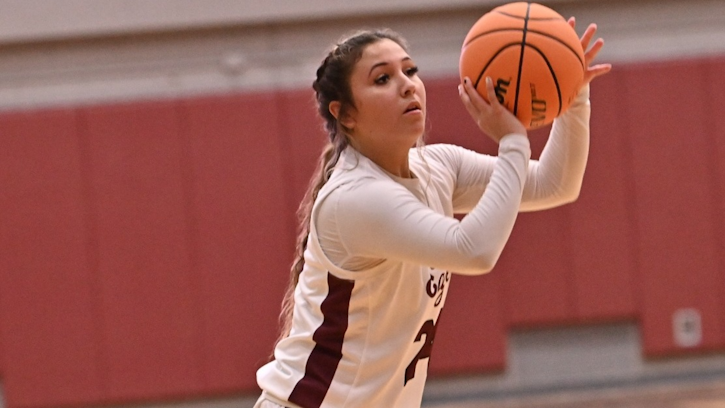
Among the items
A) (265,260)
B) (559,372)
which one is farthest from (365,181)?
(559,372)

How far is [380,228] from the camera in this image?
90.6 inches

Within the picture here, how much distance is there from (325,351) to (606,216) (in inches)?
163

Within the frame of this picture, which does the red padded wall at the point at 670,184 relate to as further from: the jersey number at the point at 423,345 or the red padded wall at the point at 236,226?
the jersey number at the point at 423,345

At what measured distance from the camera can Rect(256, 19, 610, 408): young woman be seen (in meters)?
2.27

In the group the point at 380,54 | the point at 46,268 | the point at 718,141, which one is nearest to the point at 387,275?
the point at 380,54

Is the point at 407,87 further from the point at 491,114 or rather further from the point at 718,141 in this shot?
the point at 718,141

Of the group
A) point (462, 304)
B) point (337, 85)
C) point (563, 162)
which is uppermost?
point (337, 85)

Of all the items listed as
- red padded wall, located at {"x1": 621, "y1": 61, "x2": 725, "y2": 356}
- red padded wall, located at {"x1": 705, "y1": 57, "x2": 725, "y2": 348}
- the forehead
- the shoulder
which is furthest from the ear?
red padded wall, located at {"x1": 705, "y1": 57, "x2": 725, "y2": 348}

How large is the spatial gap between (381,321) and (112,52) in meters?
4.48

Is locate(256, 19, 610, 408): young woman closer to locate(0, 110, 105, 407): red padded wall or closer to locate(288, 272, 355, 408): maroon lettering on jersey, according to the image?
locate(288, 272, 355, 408): maroon lettering on jersey

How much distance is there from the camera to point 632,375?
254 inches

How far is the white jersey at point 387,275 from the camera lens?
2236mm

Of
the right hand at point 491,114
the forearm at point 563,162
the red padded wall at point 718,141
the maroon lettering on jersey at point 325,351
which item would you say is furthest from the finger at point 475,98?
the red padded wall at point 718,141

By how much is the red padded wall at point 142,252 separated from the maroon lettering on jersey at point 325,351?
3847mm
